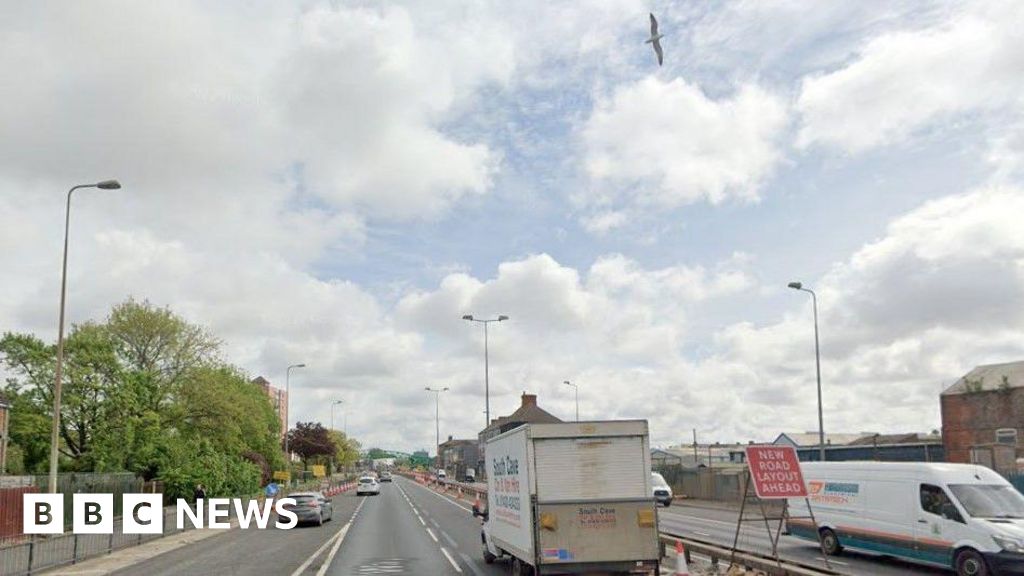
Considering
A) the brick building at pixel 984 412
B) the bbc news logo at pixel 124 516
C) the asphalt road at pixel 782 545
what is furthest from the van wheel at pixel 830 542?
the brick building at pixel 984 412

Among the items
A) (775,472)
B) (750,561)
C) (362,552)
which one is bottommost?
(362,552)

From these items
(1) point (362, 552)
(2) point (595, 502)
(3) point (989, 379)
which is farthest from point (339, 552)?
(3) point (989, 379)

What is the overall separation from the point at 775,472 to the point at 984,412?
41.2 m

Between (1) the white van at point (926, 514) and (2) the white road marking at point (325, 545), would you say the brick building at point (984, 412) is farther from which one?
(2) the white road marking at point (325, 545)

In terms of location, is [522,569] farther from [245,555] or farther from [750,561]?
[245,555]

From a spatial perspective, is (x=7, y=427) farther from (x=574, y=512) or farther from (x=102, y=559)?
(x=574, y=512)

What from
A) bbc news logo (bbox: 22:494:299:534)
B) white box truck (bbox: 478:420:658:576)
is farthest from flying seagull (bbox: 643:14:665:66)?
bbc news logo (bbox: 22:494:299:534)

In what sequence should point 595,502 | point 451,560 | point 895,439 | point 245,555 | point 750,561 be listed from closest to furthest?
point 595,502
point 750,561
point 451,560
point 245,555
point 895,439

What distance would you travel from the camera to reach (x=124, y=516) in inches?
1224

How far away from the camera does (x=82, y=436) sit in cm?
4875

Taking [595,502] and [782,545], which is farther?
[782,545]

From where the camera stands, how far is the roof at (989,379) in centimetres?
5134

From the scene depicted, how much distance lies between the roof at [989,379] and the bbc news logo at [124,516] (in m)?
39.4

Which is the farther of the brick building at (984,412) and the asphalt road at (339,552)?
the brick building at (984,412)
